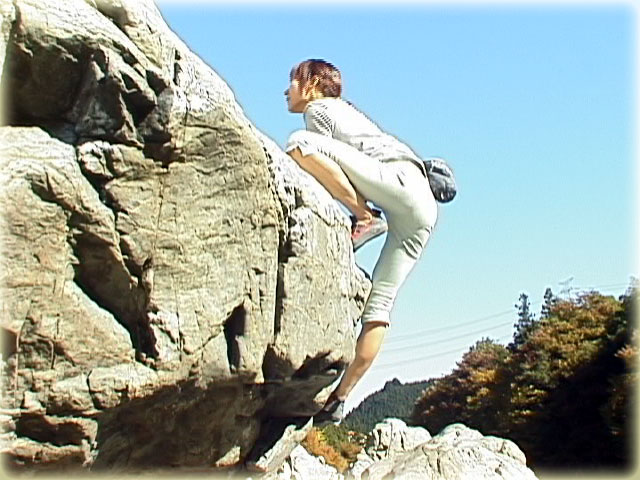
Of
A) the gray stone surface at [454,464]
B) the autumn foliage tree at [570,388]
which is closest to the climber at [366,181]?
the gray stone surface at [454,464]

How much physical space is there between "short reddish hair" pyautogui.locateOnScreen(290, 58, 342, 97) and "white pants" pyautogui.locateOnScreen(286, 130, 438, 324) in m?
0.35

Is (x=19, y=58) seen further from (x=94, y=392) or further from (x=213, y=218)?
(x=94, y=392)

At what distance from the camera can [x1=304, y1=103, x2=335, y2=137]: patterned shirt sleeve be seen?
5.27 meters

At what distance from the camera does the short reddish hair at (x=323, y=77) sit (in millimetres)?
5453

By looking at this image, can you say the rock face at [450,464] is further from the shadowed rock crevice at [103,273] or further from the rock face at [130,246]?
the shadowed rock crevice at [103,273]

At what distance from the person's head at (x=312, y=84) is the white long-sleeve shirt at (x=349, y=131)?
8 centimetres

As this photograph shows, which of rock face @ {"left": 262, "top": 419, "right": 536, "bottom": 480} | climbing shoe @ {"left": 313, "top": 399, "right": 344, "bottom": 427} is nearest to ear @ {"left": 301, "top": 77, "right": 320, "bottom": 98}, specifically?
climbing shoe @ {"left": 313, "top": 399, "right": 344, "bottom": 427}

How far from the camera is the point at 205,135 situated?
4250mm

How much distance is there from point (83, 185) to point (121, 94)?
40 centimetres

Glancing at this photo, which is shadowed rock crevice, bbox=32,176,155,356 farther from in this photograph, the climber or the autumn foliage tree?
the autumn foliage tree

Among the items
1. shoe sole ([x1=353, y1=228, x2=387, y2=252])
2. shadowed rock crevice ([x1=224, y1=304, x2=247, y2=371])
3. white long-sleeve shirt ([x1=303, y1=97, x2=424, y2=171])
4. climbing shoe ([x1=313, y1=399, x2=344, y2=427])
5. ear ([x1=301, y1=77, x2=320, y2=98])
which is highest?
ear ([x1=301, y1=77, x2=320, y2=98])

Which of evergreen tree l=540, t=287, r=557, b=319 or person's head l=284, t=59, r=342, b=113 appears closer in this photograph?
person's head l=284, t=59, r=342, b=113

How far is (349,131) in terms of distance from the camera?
531cm

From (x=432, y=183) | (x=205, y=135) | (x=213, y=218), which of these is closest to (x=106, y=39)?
(x=205, y=135)
